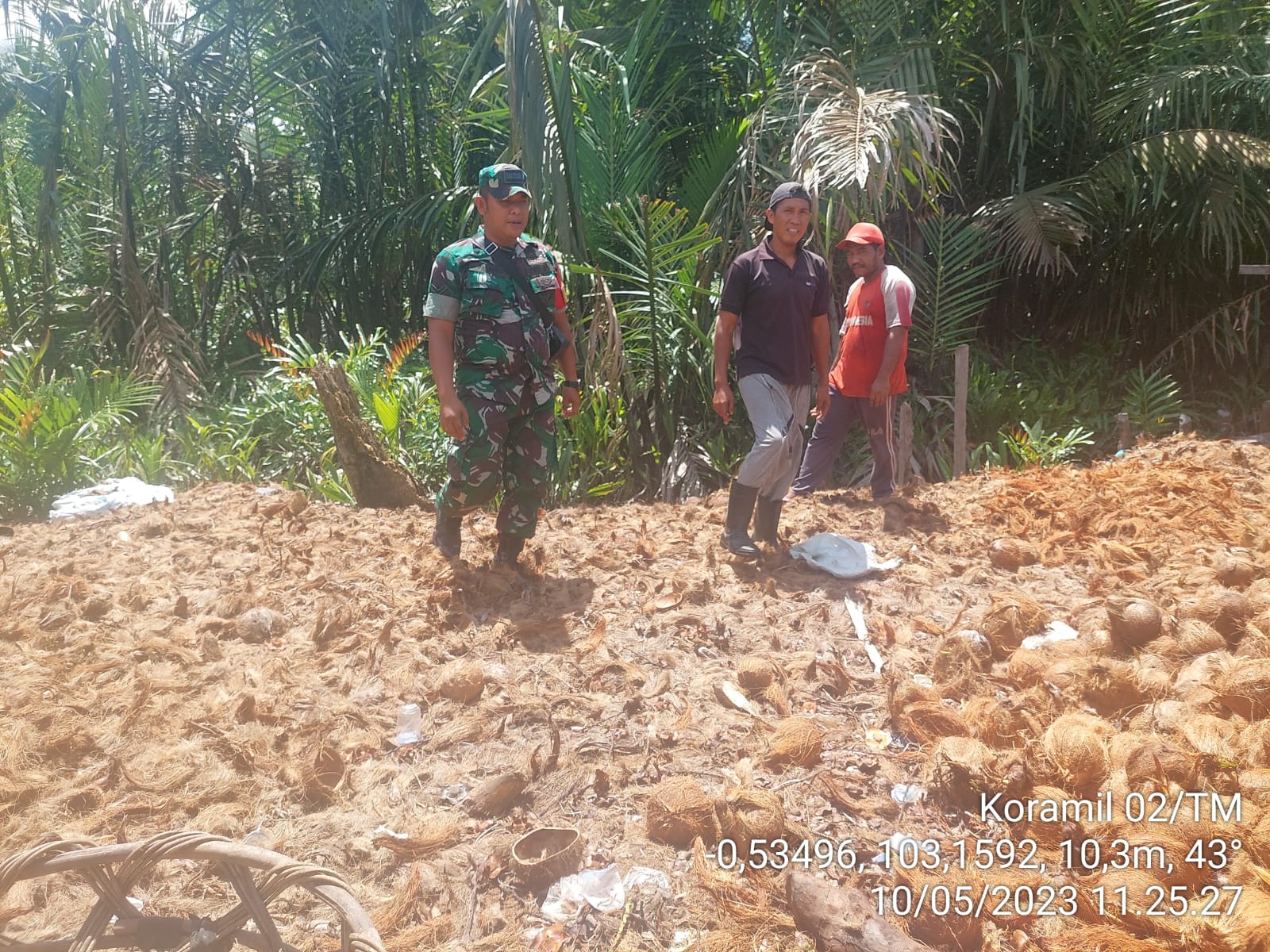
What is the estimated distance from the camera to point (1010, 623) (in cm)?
299

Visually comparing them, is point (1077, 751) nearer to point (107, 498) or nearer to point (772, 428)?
point (772, 428)

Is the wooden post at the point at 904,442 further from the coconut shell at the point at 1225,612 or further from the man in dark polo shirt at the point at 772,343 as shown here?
the coconut shell at the point at 1225,612

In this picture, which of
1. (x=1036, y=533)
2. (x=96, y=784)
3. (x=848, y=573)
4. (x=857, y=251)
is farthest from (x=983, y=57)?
(x=96, y=784)

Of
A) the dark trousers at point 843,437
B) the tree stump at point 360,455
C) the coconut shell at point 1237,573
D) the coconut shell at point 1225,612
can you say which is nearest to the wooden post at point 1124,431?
the dark trousers at point 843,437

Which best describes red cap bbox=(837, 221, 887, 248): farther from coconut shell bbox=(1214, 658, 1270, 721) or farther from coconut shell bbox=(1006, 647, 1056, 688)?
coconut shell bbox=(1214, 658, 1270, 721)

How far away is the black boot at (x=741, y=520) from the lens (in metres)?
3.68

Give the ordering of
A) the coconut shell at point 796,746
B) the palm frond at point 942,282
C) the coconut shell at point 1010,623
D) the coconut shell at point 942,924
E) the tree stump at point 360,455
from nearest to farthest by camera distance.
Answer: the coconut shell at point 942,924 → the coconut shell at point 796,746 → the coconut shell at point 1010,623 → the tree stump at point 360,455 → the palm frond at point 942,282

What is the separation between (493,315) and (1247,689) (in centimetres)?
252

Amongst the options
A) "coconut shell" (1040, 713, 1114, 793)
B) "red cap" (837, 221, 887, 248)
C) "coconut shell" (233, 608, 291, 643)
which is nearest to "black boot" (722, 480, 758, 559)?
"red cap" (837, 221, 887, 248)

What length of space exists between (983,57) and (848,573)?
4.62 m

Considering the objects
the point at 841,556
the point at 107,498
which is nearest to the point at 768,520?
the point at 841,556

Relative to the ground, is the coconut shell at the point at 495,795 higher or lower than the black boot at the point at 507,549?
lower

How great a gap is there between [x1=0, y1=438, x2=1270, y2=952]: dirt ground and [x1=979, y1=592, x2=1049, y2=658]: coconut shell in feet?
0.04

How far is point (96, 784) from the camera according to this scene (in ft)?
7.79
